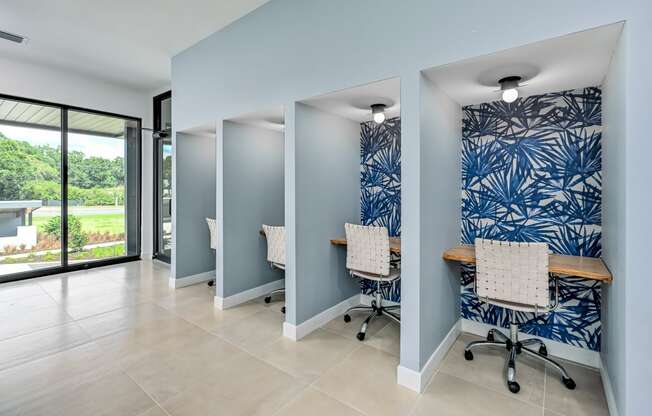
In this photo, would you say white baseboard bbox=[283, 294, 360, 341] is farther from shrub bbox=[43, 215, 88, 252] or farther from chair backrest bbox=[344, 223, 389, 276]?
shrub bbox=[43, 215, 88, 252]

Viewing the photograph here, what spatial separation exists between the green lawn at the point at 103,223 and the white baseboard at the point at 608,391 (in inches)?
283

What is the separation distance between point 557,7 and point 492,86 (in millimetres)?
766

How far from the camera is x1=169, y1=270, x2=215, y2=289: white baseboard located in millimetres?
4480

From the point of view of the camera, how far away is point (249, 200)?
13.1 ft

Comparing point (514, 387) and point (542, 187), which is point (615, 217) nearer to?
point (542, 187)

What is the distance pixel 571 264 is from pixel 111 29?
5402 mm

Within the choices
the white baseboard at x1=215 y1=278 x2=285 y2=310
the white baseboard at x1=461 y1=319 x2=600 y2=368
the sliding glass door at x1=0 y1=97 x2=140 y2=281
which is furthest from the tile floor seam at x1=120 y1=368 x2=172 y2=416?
the sliding glass door at x1=0 y1=97 x2=140 y2=281

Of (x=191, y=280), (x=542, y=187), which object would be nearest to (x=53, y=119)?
(x=191, y=280)

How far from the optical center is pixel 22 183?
4828mm

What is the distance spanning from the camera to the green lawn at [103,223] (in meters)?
5.60

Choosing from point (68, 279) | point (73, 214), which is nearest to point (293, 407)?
point (68, 279)

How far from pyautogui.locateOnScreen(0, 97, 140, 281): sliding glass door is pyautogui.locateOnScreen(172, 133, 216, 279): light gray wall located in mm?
2258

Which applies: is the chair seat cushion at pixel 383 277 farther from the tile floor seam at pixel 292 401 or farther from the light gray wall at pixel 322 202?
the tile floor seam at pixel 292 401

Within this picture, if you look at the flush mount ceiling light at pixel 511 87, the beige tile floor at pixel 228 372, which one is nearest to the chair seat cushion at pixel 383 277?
the beige tile floor at pixel 228 372
